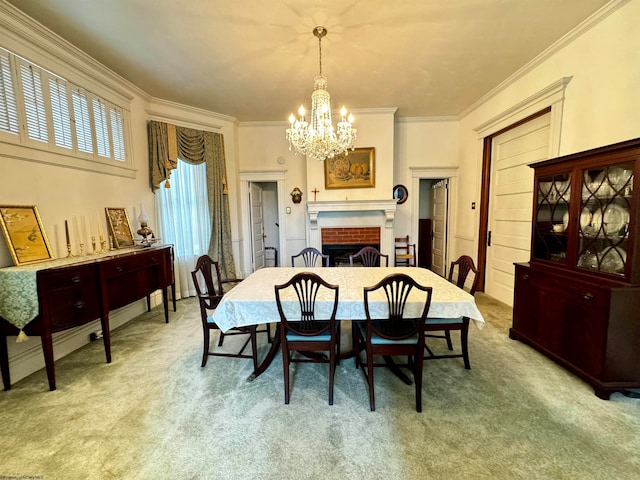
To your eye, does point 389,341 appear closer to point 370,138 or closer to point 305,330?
point 305,330

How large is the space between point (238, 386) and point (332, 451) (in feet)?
2.99

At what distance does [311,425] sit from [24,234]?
2.73 metres

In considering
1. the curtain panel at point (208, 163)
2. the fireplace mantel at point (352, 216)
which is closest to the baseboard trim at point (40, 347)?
the curtain panel at point (208, 163)

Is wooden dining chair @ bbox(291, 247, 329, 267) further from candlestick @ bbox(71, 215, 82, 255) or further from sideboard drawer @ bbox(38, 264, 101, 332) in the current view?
candlestick @ bbox(71, 215, 82, 255)

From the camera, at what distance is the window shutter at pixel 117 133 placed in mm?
3166

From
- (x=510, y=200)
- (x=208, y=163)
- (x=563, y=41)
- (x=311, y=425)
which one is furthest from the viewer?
(x=208, y=163)

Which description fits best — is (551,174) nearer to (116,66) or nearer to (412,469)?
(412,469)

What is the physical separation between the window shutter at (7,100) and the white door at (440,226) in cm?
570

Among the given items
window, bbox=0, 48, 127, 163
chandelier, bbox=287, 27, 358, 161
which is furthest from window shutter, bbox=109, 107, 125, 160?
chandelier, bbox=287, 27, 358, 161

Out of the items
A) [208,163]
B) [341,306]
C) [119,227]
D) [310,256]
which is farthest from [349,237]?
[119,227]

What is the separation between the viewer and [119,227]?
3.14m

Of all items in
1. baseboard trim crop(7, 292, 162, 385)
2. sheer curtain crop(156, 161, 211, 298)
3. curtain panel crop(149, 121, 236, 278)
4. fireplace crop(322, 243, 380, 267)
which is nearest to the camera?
baseboard trim crop(7, 292, 162, 385)

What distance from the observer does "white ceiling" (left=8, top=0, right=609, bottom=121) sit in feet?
6.93

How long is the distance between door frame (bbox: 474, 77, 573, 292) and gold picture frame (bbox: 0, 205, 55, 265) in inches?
197
